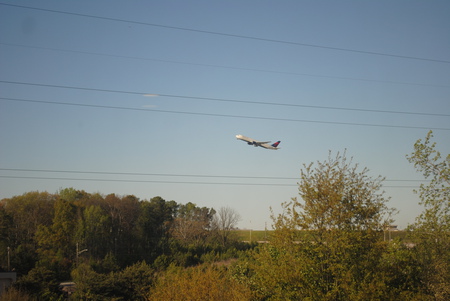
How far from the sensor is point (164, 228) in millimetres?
97750

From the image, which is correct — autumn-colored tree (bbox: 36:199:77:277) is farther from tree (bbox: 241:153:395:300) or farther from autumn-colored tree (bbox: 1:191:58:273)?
tree (bbox: 241:153:395:300)

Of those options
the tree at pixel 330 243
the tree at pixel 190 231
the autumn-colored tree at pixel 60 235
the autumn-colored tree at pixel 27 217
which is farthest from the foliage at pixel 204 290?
the tree at pixel 190 231

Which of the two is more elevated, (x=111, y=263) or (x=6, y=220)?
(x=6, y=220)

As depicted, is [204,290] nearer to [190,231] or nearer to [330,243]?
[330,243]

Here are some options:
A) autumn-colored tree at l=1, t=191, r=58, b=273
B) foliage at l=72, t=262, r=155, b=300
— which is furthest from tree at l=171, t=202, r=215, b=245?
foliage at l=72, t=262, r=155, b=300

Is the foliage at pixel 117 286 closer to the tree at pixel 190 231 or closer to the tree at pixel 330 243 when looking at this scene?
the tree at pixel 330 243

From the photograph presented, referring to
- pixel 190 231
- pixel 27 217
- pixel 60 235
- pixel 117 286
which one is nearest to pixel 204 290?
pixel 117 286

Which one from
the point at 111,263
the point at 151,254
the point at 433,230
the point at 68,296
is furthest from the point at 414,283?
the point at 151,254

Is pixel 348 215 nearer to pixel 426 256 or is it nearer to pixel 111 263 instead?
pixel 426 256

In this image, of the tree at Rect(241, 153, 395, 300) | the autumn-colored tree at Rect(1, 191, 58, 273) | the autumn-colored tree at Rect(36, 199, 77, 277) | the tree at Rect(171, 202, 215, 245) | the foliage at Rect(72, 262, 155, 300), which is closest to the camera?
the tree at Rect(241, 153, 395, 300)

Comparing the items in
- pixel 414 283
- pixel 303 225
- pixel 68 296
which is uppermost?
pixel 303 225

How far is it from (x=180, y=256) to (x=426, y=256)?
47.3 meters

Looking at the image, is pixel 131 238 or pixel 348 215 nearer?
pixel 348 215

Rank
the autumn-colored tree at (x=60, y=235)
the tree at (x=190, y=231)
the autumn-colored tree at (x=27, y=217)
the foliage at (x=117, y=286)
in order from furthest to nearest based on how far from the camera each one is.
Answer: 1. the tree at (x=190, y=231)
2. the autumn-colored tree at (x=27, y=217)
3. the autumn-colored tree at (x=60, y=235)
4. the foliage at (x=117, y=286)
